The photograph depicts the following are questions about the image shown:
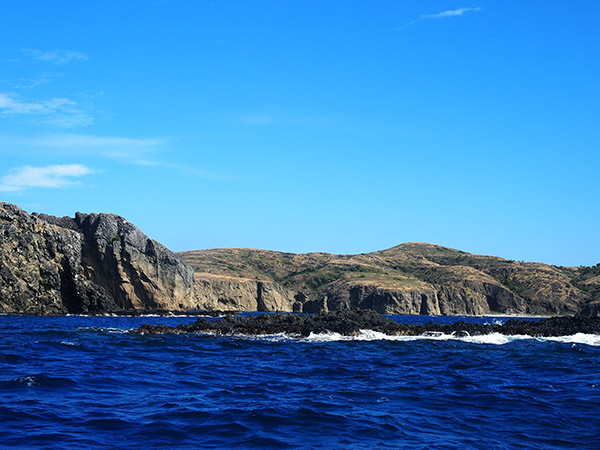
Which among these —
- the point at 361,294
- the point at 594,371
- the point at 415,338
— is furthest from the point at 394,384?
the point at 361,294

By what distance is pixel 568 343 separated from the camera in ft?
143

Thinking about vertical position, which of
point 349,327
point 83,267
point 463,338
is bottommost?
point 463,338

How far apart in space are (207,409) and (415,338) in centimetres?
2979

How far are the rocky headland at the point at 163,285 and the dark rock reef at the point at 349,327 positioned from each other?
6.93 metres

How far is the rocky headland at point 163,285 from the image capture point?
77.9m

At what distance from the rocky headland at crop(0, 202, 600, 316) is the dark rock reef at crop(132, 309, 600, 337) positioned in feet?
22.7

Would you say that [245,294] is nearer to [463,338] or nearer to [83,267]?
[83,267]

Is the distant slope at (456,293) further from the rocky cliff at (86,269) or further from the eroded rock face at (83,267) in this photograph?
the eroded rock face at (83,267)

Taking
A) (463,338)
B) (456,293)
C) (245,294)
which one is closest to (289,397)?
(463,338)

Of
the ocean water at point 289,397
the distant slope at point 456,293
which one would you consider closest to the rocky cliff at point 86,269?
the ocean water at point 289,397

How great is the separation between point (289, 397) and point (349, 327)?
2722 cm

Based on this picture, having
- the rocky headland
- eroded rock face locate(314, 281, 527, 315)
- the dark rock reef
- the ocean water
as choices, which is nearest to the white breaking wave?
the dark rock reef

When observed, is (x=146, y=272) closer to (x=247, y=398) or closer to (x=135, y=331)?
(x=135, y=331)

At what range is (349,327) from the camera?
154ft
